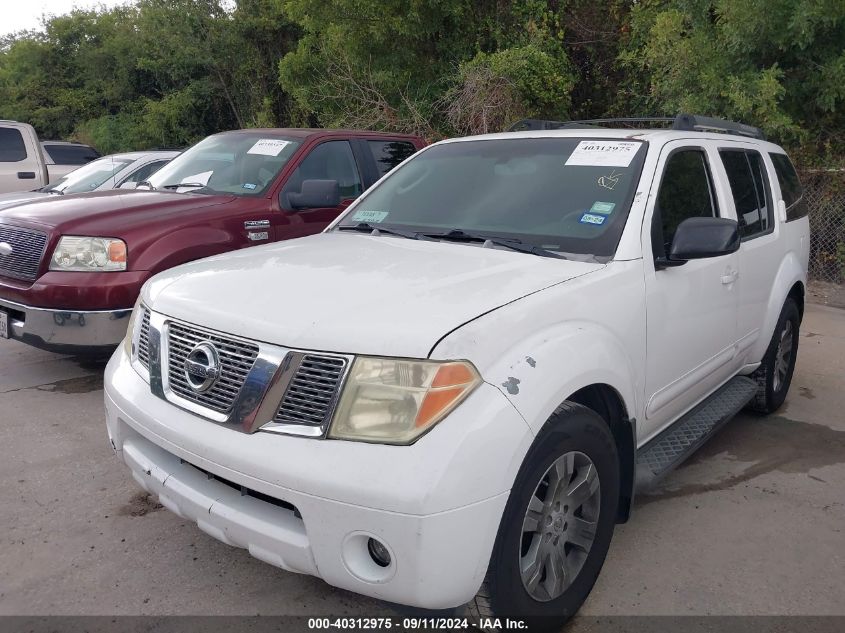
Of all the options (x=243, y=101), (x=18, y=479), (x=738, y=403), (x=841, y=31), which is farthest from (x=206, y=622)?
(x=243, y=101)

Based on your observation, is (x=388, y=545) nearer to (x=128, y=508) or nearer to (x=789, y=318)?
(x=128, y=508)

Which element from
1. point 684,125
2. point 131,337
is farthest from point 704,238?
point 131,337

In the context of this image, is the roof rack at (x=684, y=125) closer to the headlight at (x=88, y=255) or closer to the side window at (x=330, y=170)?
the side window at (x=330, y=170)

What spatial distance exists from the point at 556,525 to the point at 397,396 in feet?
2.59

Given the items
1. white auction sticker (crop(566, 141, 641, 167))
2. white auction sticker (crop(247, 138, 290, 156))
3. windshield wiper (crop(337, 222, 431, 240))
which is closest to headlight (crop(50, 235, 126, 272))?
white auction sticker (crop(247, 138, 290, 156))

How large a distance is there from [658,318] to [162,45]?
826 inches

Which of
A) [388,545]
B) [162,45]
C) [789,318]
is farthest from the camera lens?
[162,45]

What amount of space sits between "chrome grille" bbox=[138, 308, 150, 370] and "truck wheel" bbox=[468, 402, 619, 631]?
1483mm

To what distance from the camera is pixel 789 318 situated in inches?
184

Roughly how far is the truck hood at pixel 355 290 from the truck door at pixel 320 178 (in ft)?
7.56

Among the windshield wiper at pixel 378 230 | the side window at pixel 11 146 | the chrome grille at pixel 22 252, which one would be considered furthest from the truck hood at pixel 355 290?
the side window at pixel 11 146

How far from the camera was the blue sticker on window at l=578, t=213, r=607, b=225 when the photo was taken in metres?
3.03

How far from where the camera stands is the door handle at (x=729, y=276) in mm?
3543

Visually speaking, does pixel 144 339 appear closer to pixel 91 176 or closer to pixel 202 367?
pixel 202 367
